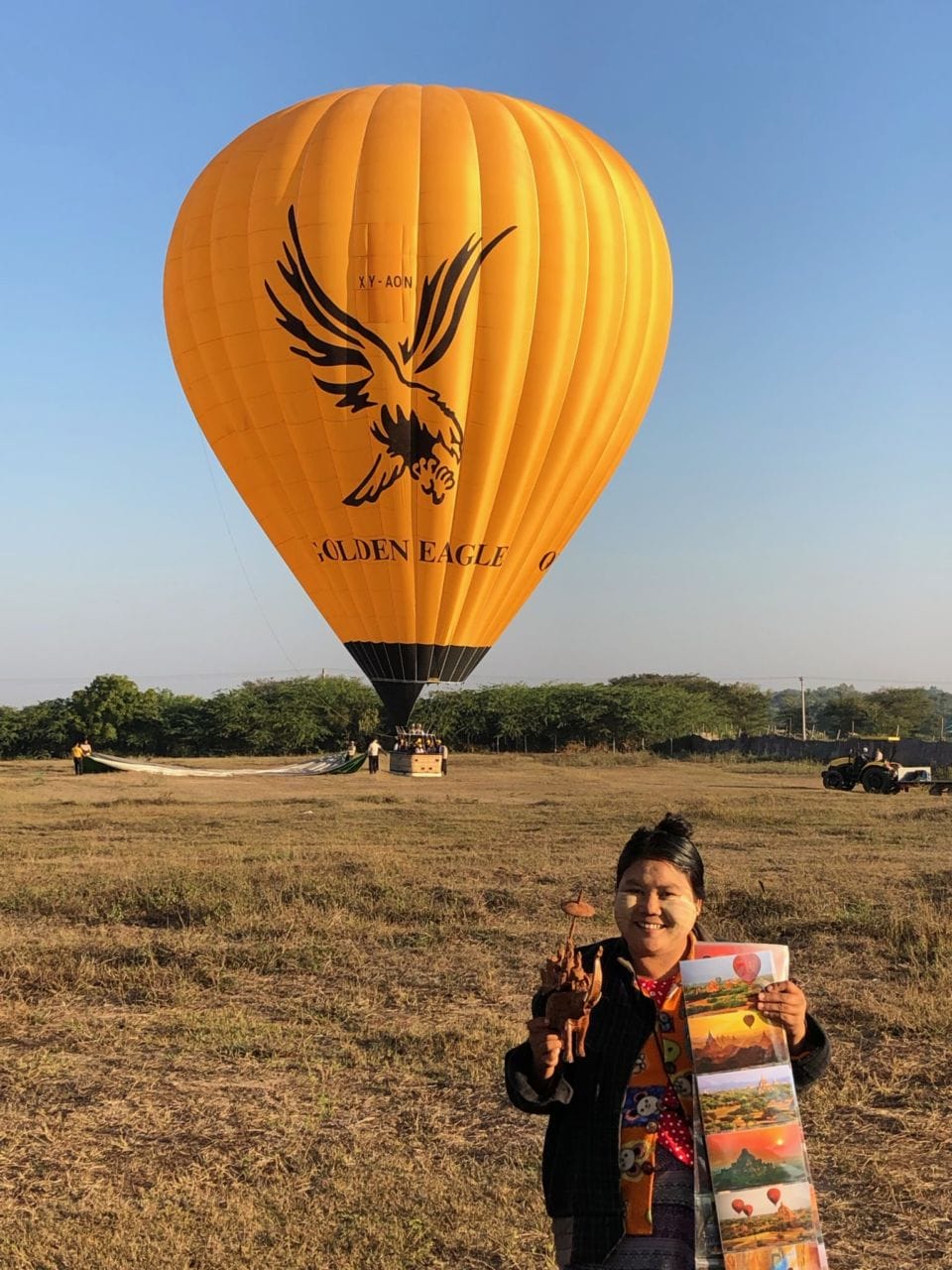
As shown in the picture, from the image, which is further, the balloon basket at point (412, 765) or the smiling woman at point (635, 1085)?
the balloon basket at point (412, 765)

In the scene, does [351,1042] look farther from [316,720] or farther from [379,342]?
[316,720]

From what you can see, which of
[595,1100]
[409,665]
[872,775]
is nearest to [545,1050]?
[595,1100]

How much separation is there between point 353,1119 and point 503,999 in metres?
2.41

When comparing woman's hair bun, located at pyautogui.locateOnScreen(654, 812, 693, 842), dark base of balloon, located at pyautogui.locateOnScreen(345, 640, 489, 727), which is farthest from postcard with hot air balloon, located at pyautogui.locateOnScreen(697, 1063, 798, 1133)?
dark base of balloon, located at pyautogui.locateOnScreen(345, 640, 489, 727)

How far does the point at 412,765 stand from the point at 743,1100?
21941mm

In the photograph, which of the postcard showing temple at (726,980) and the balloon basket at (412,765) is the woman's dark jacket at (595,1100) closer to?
the postcard showing temple at (726,980)

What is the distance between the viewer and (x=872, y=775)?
Answer: 107ft

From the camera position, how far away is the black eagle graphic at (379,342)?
723 inches

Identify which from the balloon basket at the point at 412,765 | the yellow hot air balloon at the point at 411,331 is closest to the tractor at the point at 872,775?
the balloon basket at the point at 412,765

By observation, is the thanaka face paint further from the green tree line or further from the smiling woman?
the green tree line

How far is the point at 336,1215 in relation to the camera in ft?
16.6

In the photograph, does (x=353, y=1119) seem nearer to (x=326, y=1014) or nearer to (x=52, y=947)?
(x=326, y=1014)

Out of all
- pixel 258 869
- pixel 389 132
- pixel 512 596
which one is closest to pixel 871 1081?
pixel 258 869

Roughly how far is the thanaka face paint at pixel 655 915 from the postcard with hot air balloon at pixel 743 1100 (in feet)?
1.01
